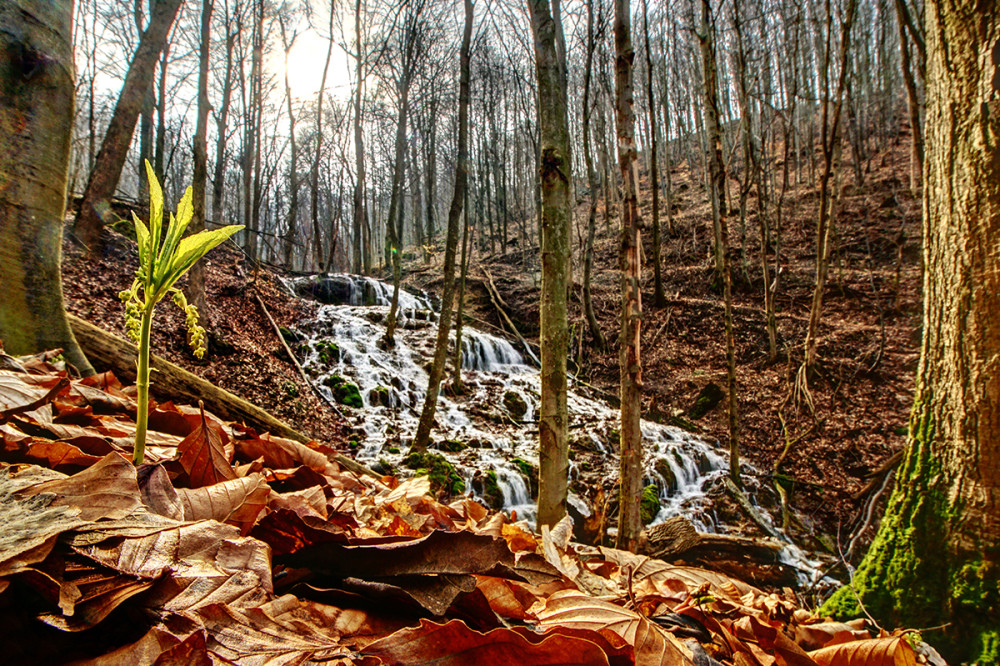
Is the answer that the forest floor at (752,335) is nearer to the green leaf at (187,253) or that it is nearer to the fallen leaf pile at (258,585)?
the fallen leaf pile at (258,585)

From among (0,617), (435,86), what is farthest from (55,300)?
(435,86)

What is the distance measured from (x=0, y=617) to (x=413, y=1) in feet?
32.1

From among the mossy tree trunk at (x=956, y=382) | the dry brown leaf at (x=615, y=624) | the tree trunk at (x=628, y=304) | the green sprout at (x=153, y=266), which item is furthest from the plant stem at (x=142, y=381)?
the mossy tree trunk at (x=956, y=382)

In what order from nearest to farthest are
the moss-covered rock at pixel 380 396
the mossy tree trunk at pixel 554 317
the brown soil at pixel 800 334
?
the mossy tree trunk at pixel 554 317
the brown soil at pixel 800 334
the moss-covered rock at pixel 380 396

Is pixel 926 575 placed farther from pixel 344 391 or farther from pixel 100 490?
pixel 344 391

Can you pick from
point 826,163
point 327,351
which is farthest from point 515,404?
point 826,163

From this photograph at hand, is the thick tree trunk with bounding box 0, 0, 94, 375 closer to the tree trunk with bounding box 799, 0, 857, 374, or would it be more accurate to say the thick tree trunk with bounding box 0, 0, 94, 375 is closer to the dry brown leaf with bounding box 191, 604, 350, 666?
the dry brown leaf with bounding box 191, 604, 350, 666

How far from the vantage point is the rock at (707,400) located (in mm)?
9508

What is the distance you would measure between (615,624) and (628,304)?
8.56 feet

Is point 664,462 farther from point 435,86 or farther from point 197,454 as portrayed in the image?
point 435,86

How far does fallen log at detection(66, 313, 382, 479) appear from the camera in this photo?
2.77 metres

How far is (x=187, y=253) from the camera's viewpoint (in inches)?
36.8

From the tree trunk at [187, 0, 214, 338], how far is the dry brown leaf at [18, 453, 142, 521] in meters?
6.16

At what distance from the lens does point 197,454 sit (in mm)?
1152
